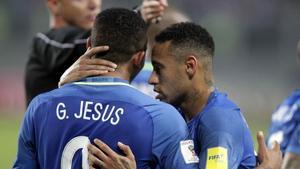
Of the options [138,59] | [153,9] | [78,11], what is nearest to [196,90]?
[138,59]

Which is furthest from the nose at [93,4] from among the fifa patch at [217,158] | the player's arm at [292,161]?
the fifa patch at [217,158]

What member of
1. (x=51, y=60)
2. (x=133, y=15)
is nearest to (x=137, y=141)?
(x=133, y=15)

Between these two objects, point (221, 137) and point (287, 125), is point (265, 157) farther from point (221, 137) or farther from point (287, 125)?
point (287, 125)

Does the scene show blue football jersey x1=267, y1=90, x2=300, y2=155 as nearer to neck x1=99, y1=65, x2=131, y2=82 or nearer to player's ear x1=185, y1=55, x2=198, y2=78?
player's ear x1=185, y1=55, x2=198, y2=78

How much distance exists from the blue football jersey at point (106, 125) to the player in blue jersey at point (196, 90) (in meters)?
0.18

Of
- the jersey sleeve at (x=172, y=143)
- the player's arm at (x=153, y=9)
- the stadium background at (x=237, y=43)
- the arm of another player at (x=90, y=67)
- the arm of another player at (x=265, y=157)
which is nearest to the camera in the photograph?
the jersey sleeve at (x=172, y=143)

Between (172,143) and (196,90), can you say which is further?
(196,90)

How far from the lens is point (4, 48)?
18.1 meters

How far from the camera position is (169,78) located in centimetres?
415

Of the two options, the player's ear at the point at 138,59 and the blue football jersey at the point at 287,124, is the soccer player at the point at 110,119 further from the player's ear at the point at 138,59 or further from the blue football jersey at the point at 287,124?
the blue football jersey at the point at 287,124

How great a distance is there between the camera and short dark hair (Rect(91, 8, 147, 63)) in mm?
3920

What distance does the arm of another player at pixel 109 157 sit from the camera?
3787 mm

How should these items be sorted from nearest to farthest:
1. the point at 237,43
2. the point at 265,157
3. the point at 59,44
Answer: the point at 265,157
the point at 59,44
the point at 237,43

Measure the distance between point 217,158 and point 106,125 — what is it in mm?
521
